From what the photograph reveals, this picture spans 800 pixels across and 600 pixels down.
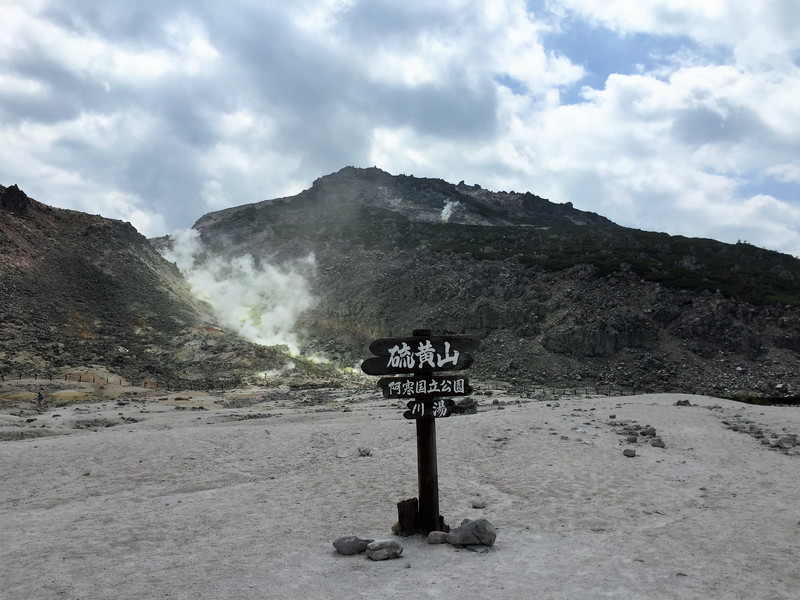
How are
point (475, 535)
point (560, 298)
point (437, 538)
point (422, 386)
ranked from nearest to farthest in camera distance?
point (475, 535) < point (437, 538) < point (422, 386) < point (560, 298)

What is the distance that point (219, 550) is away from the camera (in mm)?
9062

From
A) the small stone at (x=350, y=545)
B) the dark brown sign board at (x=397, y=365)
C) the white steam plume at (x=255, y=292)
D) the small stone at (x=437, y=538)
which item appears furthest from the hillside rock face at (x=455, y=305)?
the small stone at (x=350, y=545)

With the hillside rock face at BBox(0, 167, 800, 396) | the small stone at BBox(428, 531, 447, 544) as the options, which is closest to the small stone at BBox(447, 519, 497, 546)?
the small stone at BBox(428, 531, 447, 544)

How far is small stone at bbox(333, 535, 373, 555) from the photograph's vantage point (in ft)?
28.7

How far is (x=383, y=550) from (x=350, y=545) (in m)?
0.56

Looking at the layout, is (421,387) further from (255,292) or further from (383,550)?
(255,292)

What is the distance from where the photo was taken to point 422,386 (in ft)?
32.6

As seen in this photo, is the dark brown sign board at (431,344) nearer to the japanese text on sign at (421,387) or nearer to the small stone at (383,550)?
the japanese text on sign at (421,387)

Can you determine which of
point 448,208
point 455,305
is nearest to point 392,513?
point 455,305

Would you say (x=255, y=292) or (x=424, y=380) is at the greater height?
(x=255, y=292)

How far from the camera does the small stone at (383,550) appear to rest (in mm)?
8547

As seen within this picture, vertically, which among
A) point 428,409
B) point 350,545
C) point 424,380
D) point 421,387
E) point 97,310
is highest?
point 97,310

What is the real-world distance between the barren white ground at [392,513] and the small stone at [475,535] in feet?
0.77

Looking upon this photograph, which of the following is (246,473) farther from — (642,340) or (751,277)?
(751,277)
